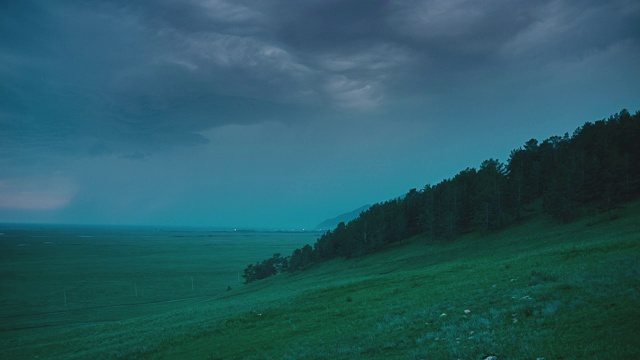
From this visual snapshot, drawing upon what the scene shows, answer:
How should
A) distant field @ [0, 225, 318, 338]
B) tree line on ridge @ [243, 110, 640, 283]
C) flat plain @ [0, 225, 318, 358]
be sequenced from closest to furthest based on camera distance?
1. tree line on ridge @ [243, 110, 640, 283]
2. flat plain @ [0, 225, 318, 358]
3. distant field @ [0, 225, 318, 338]

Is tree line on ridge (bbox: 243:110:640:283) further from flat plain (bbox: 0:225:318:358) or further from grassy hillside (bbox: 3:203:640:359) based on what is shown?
flat plain (bbox: 0:225:318:358)

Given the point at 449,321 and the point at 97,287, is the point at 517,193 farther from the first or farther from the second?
the point at 97,287

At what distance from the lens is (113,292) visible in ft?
328

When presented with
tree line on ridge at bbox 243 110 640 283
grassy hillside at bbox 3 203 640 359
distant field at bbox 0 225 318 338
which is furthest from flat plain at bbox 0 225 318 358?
tree line on ridge at bbox 243 110 640 283

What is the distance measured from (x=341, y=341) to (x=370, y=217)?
77228 millimetres

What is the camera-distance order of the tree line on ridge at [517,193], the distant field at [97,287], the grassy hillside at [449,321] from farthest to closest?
the distant field at [97,287], the tree line on ridge at [517,193], the grassy hillside at [449,321]

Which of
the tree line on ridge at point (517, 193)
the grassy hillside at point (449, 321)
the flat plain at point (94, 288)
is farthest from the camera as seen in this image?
the flat plain at point (94, 288)

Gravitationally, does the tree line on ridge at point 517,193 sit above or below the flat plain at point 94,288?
above

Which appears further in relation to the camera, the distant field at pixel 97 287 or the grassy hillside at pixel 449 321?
the distant field at pixel 97 287

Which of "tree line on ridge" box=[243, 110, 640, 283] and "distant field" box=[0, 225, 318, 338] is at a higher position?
"tree line on ridge" box=[243, 110, 640, 283]

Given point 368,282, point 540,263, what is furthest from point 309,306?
point 540,263

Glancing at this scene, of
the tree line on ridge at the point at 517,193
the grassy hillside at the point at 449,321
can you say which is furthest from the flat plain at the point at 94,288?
the tree line on ridge at the point at 517,193

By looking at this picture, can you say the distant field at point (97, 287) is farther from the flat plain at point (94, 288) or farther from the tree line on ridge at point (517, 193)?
the tree line on ridge at point (517, 193)

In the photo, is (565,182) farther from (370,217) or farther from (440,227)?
(370,217)
